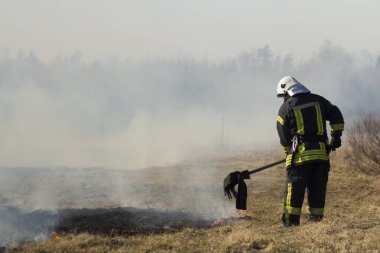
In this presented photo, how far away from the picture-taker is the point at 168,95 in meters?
33.8

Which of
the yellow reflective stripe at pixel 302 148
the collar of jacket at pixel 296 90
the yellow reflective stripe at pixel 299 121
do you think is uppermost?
the collar of jacket at pixel 296 90

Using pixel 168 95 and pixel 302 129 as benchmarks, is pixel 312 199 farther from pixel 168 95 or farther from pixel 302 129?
pixel 168 95

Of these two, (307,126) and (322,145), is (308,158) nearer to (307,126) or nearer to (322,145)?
(322,145)

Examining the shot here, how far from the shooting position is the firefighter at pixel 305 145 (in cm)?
650

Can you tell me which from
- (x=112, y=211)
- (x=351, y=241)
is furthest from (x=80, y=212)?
(x=351, y=241)

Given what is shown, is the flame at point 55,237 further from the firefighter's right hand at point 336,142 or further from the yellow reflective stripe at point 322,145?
the firefighter's right hand at point 336,142

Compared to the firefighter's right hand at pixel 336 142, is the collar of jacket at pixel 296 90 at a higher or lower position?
higher

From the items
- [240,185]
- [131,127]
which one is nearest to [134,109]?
[131,127]

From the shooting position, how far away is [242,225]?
7.15 meters

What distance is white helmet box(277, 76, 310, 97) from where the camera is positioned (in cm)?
669

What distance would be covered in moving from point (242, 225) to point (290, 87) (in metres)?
2.14

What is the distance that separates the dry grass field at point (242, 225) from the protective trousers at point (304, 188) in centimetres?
23

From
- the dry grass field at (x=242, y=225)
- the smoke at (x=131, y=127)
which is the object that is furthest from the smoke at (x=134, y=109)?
the dry grass field at (x=242, y=225)

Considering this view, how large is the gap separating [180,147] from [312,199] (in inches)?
731
